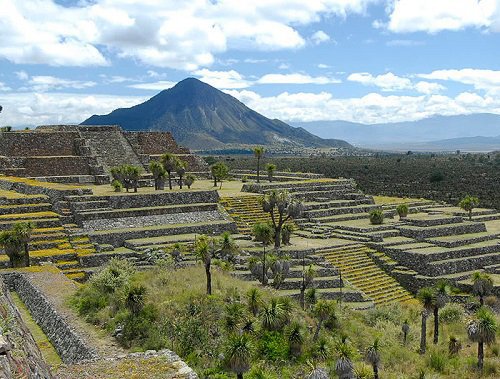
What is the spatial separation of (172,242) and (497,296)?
53.7ft

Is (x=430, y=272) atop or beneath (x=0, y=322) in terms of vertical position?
beneath

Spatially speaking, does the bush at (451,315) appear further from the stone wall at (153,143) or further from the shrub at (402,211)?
the stone wall at (153,143)

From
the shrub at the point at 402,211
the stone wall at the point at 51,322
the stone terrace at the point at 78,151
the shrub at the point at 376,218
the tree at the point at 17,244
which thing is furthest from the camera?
the shrub at the point at 402,211

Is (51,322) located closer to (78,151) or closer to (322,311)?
(322,311)

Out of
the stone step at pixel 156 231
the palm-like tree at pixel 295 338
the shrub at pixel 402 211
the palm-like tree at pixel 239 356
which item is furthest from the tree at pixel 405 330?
the shrub at pixel 402 211

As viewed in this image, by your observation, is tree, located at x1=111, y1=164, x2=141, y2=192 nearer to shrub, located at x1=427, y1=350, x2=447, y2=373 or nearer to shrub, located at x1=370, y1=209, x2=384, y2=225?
shrub, located at x1=370, y1=209, x2=384, y2=225

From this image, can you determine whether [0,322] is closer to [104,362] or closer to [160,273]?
[104,362]

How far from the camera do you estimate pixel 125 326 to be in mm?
15734

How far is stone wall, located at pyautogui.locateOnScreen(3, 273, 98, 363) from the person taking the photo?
1438 centimetres

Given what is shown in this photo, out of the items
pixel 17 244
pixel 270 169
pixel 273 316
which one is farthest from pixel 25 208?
pixel 270 169

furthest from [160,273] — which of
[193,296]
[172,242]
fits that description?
[172,242]

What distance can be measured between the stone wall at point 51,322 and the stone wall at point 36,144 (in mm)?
21188

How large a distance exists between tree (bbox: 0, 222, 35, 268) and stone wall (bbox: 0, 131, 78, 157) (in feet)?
63.2

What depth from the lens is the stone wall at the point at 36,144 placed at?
133 feet
